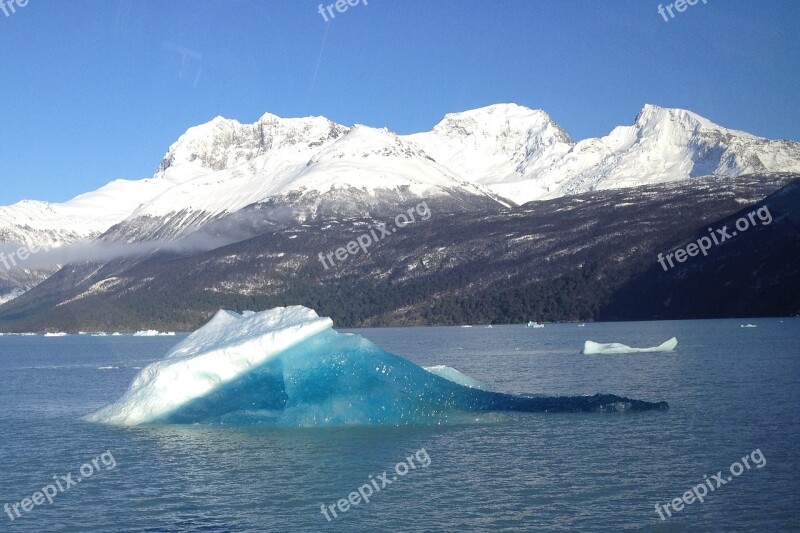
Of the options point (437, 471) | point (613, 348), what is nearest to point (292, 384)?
point (437, 471)

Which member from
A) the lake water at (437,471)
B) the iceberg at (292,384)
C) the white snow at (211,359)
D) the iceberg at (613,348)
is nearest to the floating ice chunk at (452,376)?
the iceberg at (292,384)

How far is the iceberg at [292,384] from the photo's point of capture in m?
41.9

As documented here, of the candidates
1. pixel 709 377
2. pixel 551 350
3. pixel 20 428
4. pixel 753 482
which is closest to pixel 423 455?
pixel 753 482

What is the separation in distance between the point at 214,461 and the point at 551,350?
7113 centimetres

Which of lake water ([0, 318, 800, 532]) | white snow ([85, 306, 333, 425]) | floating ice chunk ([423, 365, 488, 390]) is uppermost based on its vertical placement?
white snow ([85, 306, 333, 425])

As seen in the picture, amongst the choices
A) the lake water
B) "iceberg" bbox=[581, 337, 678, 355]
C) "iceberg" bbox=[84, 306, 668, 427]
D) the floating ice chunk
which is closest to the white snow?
"iceberg" bbox=[84, 306, 668, 427]

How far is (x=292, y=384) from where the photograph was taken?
138ft

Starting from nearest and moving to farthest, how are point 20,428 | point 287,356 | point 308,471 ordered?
point 308,471
point 287,356
point 20,428

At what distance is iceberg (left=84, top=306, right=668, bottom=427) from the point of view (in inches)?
1651

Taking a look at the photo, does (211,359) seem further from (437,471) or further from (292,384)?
(437,471)

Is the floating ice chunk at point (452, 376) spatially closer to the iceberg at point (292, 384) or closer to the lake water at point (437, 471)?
the iceberg at point (292, 384)

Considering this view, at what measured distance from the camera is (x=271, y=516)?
28.3m

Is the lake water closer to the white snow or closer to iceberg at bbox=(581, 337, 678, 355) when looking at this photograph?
the white snow

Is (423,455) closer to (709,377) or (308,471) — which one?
(308,471)
